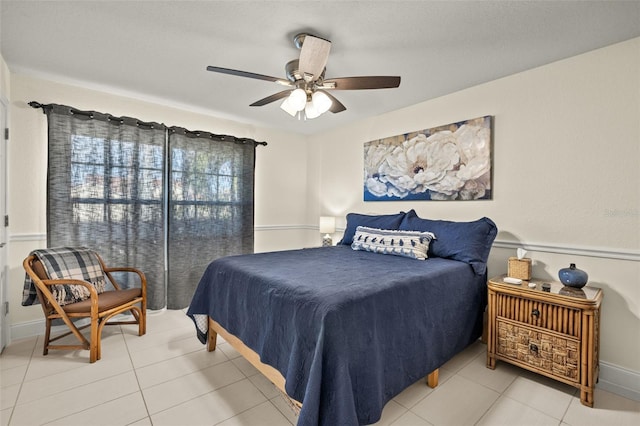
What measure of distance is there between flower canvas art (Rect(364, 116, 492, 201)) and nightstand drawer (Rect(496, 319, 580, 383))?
46.9 inches

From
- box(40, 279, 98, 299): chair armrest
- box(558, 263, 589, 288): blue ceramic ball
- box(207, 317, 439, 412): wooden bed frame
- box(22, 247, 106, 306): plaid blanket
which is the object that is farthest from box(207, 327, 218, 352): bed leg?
box(558, 263, 589, 288): blue ceramic ball

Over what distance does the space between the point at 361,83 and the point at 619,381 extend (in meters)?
2.73

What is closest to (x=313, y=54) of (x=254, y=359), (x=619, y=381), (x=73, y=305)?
(x=254, y=359)

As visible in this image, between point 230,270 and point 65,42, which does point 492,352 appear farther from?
point 65,42

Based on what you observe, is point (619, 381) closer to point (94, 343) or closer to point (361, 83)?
point (361, 83)

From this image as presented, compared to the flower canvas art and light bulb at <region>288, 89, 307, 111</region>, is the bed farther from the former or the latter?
light bulb at <region>288, 89, 307, 111</region>

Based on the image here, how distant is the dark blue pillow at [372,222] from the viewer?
3188 millimetres

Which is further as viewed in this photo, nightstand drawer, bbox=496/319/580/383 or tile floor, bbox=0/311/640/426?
nightstand drawer, bbox=496/319/580/383

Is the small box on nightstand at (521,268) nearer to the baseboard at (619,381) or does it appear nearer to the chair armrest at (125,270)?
the baseboard at (619,381)

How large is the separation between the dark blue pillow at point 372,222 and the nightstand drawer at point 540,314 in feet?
4.00

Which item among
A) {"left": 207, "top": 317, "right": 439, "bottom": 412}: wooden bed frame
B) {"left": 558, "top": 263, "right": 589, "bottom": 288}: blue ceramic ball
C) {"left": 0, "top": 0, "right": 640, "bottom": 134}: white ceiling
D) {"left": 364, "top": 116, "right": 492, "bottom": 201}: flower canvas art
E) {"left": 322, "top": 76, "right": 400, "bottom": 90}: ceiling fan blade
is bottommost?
{"left": 207, "top": 317, "right": 439, "bottom": 412}: wooden bed frame

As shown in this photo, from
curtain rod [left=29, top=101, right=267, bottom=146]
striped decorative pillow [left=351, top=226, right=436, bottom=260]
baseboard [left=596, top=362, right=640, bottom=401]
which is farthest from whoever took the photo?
curtain rod [left=29, top=101, right=267, bottom=146]

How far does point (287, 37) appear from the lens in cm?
203

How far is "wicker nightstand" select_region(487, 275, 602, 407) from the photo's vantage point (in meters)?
1.84
